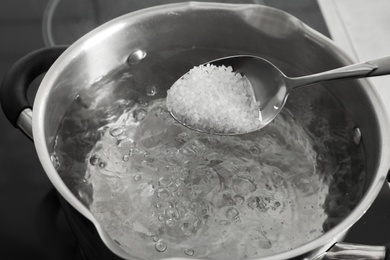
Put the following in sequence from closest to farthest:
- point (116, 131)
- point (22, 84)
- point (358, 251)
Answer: point (358, 251)
point (22, 84)
point (116, 131)

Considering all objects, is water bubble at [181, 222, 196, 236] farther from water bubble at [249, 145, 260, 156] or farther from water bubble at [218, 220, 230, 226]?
water bubble at [249, 145, 260, 156]

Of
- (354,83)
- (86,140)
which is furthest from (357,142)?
(86,140)

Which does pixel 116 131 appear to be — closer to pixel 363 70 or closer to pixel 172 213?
pixel 172 213

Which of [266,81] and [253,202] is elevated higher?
[266,81]

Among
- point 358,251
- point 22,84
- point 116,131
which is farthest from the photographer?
point 116,131

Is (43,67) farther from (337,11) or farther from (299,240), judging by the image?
(337,11)

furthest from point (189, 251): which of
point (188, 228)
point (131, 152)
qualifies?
point (131, 152)

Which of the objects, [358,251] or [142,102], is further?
[142,102]

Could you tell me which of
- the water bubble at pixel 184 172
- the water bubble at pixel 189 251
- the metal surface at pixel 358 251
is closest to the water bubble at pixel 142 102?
the water bubble at pixel 184 172
